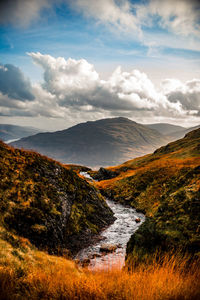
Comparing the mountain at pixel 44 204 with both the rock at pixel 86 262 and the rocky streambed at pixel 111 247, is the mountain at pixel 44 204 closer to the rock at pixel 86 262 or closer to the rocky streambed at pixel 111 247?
the rocky streambed at pixel 111 247

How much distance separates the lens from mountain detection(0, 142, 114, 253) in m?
14.7

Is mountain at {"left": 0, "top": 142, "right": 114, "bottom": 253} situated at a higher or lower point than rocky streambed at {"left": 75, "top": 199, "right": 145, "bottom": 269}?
higher

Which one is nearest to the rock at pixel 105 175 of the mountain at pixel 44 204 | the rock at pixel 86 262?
the mountain at pixel 44 204

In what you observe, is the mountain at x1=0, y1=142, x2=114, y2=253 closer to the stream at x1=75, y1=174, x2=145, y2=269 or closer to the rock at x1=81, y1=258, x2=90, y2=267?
the stream at x1=75, y1=174, x2=145, y2=269

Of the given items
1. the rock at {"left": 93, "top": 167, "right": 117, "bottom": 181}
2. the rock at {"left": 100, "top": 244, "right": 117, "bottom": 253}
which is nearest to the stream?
the rock at {"left": 100, "top": 244, "right": 117, "bottom": 253}

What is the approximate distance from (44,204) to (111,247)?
353 inches

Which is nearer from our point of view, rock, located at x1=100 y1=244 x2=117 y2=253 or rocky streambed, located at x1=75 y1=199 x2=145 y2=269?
rocky streambed, located at x1=75 y1=199 x2=145 y2=269

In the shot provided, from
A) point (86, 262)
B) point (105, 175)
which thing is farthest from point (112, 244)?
point (105, 175)

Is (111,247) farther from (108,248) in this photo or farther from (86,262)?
(86,262)

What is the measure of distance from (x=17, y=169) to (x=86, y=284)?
1600cm

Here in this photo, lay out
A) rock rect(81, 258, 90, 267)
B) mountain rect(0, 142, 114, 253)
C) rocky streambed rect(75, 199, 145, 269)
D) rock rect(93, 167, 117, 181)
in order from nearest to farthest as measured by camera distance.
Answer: mountain rect(0, 142, 114, 253)
rock rect(81, 258, 90, 267)
rocky streambed rect(75, 199, 145, 269)
rock rect(93, 167, 117, 181)

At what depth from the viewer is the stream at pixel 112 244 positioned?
15898 mm

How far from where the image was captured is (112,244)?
65.3ft

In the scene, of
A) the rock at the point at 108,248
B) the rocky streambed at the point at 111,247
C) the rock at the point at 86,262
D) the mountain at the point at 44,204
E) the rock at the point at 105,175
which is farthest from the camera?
the rock at the point at 105,175
